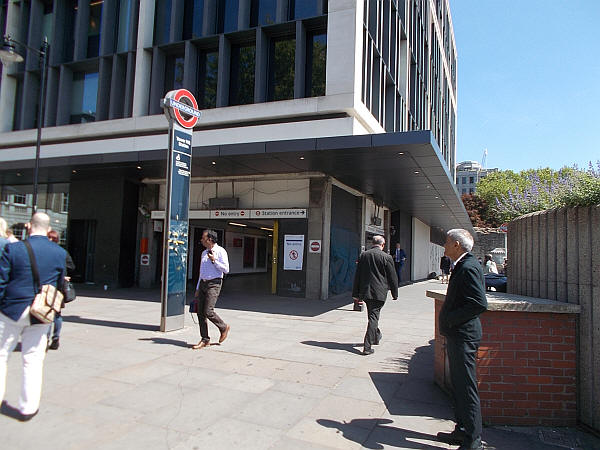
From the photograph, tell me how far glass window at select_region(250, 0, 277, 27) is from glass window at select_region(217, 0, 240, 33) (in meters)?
0.74

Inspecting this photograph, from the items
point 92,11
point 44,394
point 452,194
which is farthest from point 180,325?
→ point 92,11

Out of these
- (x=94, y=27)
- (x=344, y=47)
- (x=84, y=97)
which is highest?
(x=94, y=27)

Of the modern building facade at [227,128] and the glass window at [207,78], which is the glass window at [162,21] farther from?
the glass window at [207,78]

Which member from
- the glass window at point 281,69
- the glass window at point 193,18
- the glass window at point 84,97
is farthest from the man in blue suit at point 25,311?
the glass window at point 84,97

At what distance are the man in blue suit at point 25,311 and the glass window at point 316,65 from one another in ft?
36.6

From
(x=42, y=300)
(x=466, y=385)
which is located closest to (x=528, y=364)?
(x=466, y=385)

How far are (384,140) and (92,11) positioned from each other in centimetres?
1524

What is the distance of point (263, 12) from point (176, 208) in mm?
9581

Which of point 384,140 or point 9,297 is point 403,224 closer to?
point 384,140

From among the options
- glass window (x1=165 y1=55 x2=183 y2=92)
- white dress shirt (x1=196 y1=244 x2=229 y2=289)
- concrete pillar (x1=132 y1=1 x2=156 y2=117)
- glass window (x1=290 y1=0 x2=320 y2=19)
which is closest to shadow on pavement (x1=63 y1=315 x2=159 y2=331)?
white dress shirt (x1=196 y1=244 x2=229 y2=289)

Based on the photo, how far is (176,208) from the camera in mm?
8188

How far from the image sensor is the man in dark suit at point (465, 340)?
3.34 metres

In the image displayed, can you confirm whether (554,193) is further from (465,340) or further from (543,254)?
(465,340)

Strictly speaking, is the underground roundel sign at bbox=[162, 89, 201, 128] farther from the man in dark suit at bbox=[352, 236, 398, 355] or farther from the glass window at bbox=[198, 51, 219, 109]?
the glass window at bbox=[198, 51, 219, 109]
